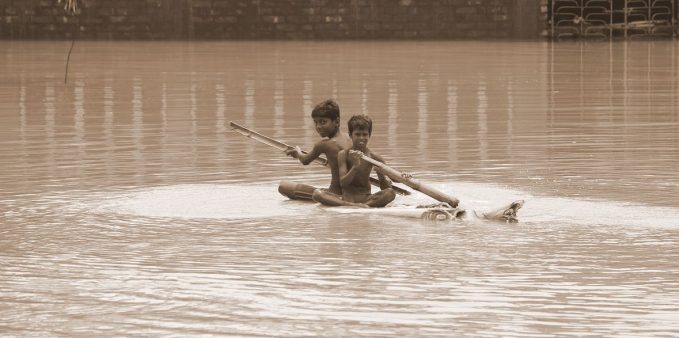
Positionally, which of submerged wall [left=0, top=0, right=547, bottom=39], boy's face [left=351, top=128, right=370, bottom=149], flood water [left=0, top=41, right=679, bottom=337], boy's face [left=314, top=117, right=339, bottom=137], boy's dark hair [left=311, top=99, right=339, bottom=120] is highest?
submerged wall [left=0, top=0, right=547, bottom=39]

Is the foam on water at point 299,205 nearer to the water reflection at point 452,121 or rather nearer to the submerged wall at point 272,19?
the water reflection at point 452,121

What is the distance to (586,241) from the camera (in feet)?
26.3

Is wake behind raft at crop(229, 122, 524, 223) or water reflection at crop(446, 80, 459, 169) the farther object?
water reflection at crop(446, 80, 459, 169)

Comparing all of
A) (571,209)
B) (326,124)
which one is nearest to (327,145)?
(326,124)

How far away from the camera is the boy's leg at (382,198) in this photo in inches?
359

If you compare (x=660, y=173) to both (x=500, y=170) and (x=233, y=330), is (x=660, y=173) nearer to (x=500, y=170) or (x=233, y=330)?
(x=500, y=170)

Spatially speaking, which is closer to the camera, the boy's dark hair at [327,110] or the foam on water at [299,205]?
the foam on water at [299,205]

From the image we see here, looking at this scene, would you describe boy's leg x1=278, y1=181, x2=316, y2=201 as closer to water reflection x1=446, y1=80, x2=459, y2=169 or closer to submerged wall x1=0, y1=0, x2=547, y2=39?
water reflection x1=446, y1=80, x2=459, y2=169

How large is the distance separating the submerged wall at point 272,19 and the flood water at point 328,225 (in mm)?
23308

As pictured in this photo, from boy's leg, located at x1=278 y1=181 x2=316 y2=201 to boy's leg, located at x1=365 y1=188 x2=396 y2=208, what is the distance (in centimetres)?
49

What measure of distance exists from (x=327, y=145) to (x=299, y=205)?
37 cm

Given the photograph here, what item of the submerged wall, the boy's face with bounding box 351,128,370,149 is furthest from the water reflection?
the submerged wall

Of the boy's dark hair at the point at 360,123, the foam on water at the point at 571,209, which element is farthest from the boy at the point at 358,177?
the foam on water at the point at 571,209

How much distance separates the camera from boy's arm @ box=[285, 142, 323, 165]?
9.48 metres
